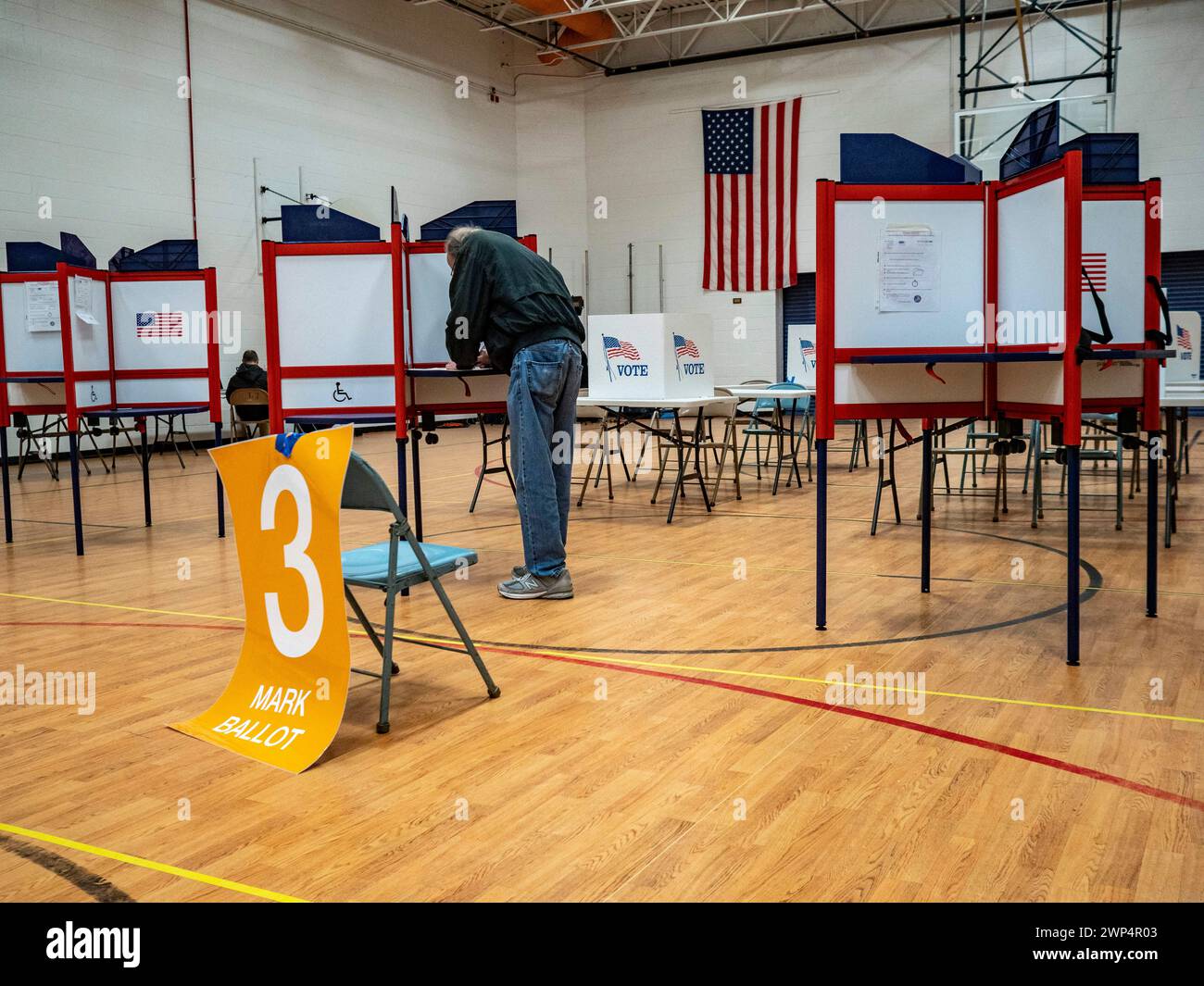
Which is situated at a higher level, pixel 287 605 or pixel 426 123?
pixel 426 123

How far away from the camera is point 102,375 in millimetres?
6285

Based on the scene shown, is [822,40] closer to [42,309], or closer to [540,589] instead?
Answer: [42,309]

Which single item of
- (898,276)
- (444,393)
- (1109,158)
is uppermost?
(1109,158)

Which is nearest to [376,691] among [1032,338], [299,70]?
[1032,338]

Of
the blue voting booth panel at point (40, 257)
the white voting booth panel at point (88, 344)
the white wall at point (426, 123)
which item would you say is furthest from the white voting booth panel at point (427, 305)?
the white wall at point (426, 123)

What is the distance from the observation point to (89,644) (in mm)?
3840

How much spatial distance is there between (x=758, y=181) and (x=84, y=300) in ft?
35.8

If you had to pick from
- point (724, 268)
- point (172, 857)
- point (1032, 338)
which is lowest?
point (172, 857)

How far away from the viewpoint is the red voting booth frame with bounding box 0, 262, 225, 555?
19.2ft

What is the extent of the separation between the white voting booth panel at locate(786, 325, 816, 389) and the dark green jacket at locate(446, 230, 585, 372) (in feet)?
16.8

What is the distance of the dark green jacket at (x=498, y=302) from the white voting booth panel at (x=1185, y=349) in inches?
166

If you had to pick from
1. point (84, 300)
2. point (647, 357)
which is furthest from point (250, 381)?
point (647, 357)
